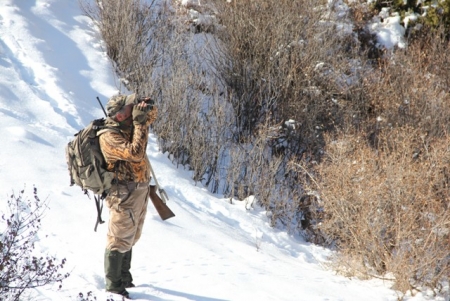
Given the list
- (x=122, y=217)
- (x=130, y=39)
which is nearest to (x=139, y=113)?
(x=122, y=217)

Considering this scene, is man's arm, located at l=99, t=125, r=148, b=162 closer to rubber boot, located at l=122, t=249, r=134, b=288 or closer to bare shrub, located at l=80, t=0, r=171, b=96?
rubber boot, located at l=122, t=249, r=134, b=288

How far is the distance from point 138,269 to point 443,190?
16.4ft

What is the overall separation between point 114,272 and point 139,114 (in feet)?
4.36

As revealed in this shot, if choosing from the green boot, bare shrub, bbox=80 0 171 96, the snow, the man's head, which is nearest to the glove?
the man's head

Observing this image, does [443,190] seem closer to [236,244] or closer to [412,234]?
[412,234]

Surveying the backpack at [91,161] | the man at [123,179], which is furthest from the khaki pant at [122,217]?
the backpack at [91,161]

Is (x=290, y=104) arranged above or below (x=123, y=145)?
below

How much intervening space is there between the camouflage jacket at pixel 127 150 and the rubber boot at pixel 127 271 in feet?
2.20

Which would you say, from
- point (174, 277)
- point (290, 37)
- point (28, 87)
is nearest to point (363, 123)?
point (290, 37)

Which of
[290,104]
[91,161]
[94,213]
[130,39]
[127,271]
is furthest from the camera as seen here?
[290,104]

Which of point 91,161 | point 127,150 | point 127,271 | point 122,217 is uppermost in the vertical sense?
point 127,150

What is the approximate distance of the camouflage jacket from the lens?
440 centimetres

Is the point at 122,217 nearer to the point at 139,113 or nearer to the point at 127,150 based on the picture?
the point at 127,150

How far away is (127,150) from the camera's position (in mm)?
4383
